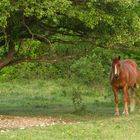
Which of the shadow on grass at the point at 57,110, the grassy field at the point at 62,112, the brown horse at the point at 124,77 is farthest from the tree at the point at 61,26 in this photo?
the grassy field at the point at 62,112

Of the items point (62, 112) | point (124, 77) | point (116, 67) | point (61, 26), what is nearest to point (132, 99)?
point (124, 77)

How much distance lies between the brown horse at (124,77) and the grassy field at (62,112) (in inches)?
23.8

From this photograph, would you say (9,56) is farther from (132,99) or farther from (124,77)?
(132,99)

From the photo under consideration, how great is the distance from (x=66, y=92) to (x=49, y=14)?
12750mm

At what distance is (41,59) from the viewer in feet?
60.2

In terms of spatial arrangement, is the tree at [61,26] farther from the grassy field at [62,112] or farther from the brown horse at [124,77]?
the grassy field at [62,112]

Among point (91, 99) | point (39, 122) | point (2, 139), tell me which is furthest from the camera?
point (91, 99)

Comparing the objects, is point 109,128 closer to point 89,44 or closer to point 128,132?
point 128,132

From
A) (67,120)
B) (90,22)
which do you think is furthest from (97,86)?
(90,22)

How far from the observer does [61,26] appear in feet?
60.1

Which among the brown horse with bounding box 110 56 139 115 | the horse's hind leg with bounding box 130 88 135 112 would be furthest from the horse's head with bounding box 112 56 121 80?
the horse's hind leg with bounding box 130 88 135 112

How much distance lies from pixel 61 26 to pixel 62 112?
134 inches

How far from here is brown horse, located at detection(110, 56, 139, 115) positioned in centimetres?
1922

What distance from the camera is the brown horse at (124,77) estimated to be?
19219mm
